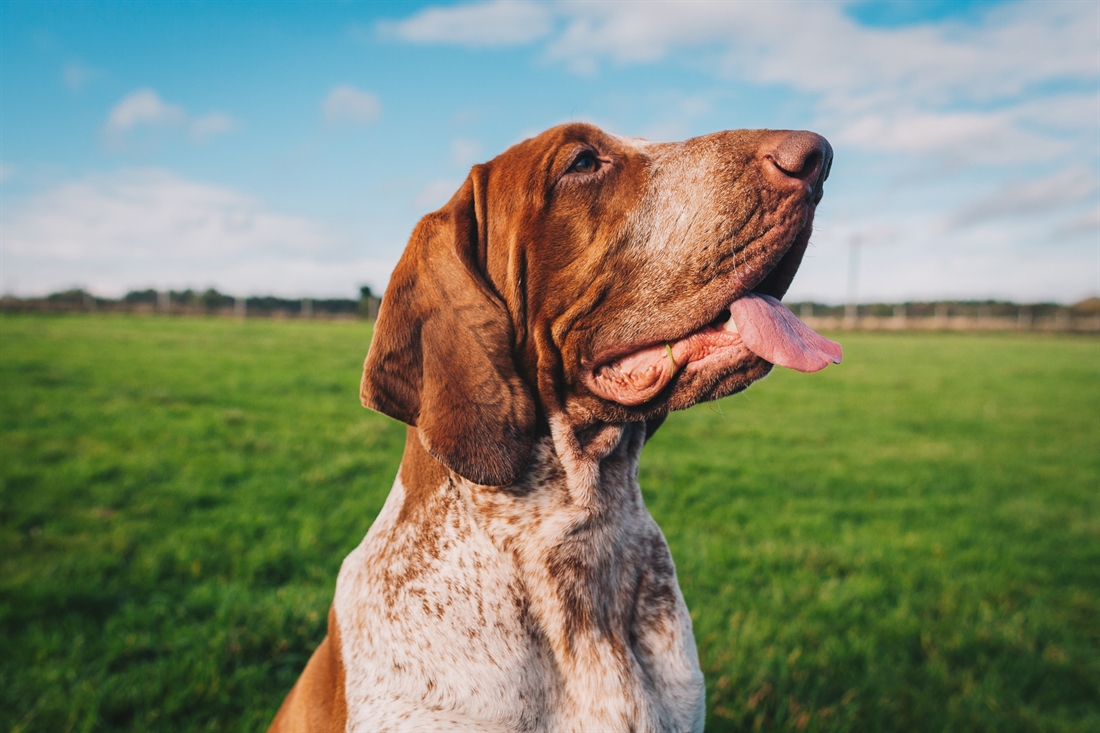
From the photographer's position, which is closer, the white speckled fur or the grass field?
the white speckled fur

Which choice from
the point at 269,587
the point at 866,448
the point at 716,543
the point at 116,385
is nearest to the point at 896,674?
the point at 716,543

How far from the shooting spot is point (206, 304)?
187ft

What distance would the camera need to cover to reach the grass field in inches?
160

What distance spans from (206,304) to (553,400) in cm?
6074

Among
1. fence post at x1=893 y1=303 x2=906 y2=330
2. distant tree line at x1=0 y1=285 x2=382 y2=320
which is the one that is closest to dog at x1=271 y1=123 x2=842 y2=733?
distant tree line at x1=0 y1=285 x2=382 y2=320

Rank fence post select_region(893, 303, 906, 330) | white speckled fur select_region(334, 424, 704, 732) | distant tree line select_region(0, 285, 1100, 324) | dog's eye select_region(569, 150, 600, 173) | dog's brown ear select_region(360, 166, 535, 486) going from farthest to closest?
1. fence post select_region(893, 303, 906, 330)
2. distant tree line select_region(0, 285, 1100, 324)
3. dog's eye select_region(569, 150, 600, 173)
4. dog's brown ear select_region(360, 166, 535, 486)
5. white speckled fur select_region(334, 424, 704, 732)

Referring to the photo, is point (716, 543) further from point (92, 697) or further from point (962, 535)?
point (92, 697)

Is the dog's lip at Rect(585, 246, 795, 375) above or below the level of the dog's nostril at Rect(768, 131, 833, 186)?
below

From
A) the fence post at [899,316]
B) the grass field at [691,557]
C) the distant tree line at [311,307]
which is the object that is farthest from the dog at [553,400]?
the fence post at [899,316]

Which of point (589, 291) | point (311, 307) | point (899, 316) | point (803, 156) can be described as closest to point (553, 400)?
point (589, 291)

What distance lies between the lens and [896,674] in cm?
446

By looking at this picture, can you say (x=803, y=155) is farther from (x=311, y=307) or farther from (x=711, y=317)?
(x=311, y=307)

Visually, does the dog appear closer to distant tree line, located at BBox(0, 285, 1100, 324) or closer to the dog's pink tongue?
the dog's pink tongue

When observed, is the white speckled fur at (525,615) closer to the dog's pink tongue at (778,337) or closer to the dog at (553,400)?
the dog at (553,400)
